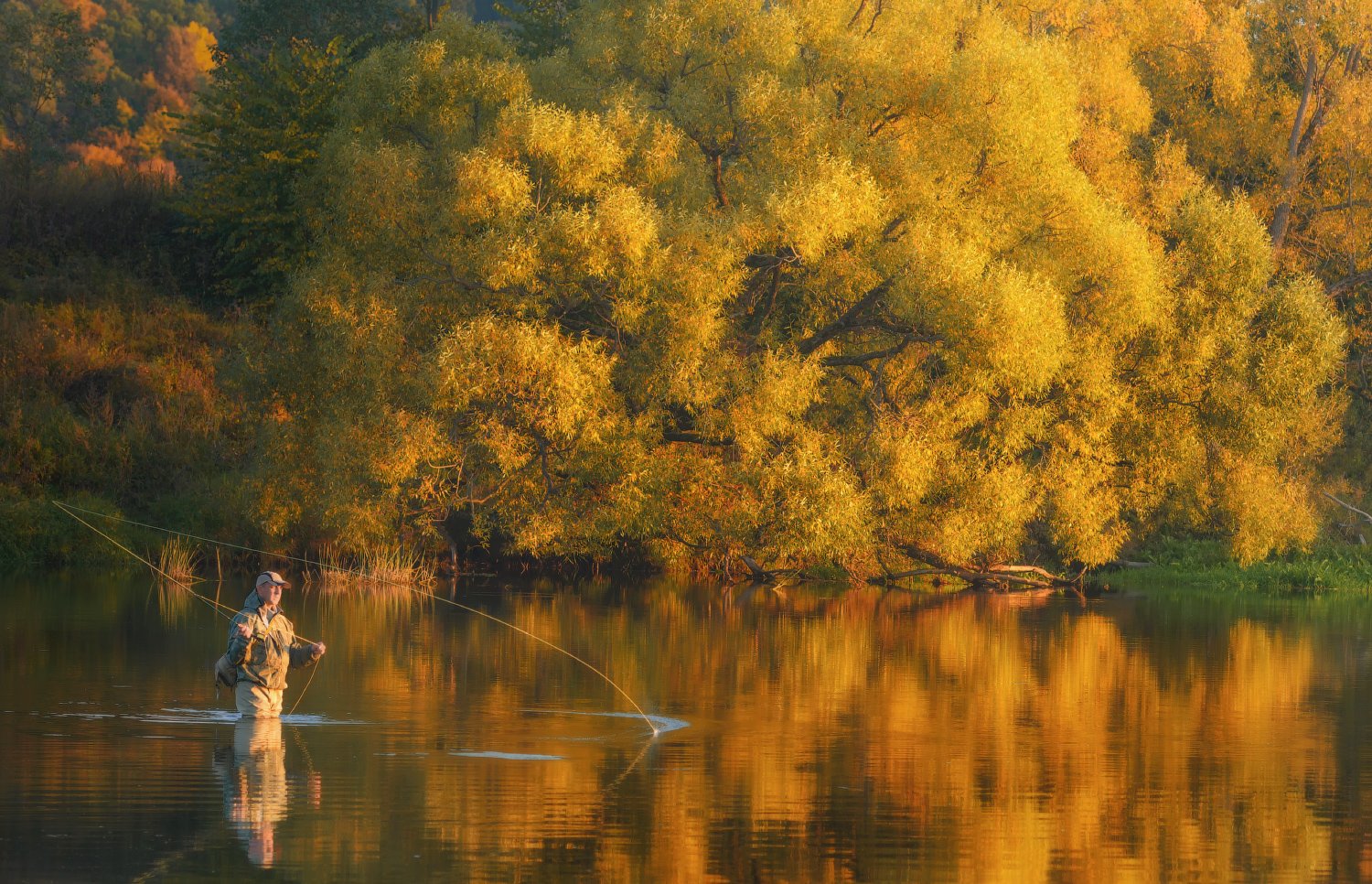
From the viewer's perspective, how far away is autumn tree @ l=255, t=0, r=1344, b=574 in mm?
36688

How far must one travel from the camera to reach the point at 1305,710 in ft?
75.1

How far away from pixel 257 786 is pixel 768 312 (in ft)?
81.6

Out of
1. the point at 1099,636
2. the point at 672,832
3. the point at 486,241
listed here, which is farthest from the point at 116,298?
the point at 672,832

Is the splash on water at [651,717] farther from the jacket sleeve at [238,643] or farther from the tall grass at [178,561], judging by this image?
the tall grass at [178,561]

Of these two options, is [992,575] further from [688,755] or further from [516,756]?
[516,756]

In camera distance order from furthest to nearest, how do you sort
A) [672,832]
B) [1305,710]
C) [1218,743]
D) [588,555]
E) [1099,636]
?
[588,555], [1099,636], [1305,710], [1218,743], [672,832]

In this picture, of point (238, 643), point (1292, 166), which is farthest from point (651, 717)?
point (1292, 166)

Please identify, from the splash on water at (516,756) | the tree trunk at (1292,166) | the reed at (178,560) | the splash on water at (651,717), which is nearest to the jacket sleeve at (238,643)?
the splash on water at (516,756)

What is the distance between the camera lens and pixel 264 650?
1911 centimetres

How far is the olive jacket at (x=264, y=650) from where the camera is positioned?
62.1ft

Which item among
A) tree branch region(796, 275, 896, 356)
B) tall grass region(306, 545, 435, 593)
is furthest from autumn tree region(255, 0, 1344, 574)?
tall grass region(306, 545, 435, 593)

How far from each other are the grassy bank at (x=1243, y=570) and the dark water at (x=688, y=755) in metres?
12.8

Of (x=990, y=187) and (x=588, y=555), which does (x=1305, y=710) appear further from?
(x=588, y=555)

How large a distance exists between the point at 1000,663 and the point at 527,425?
12.6m
